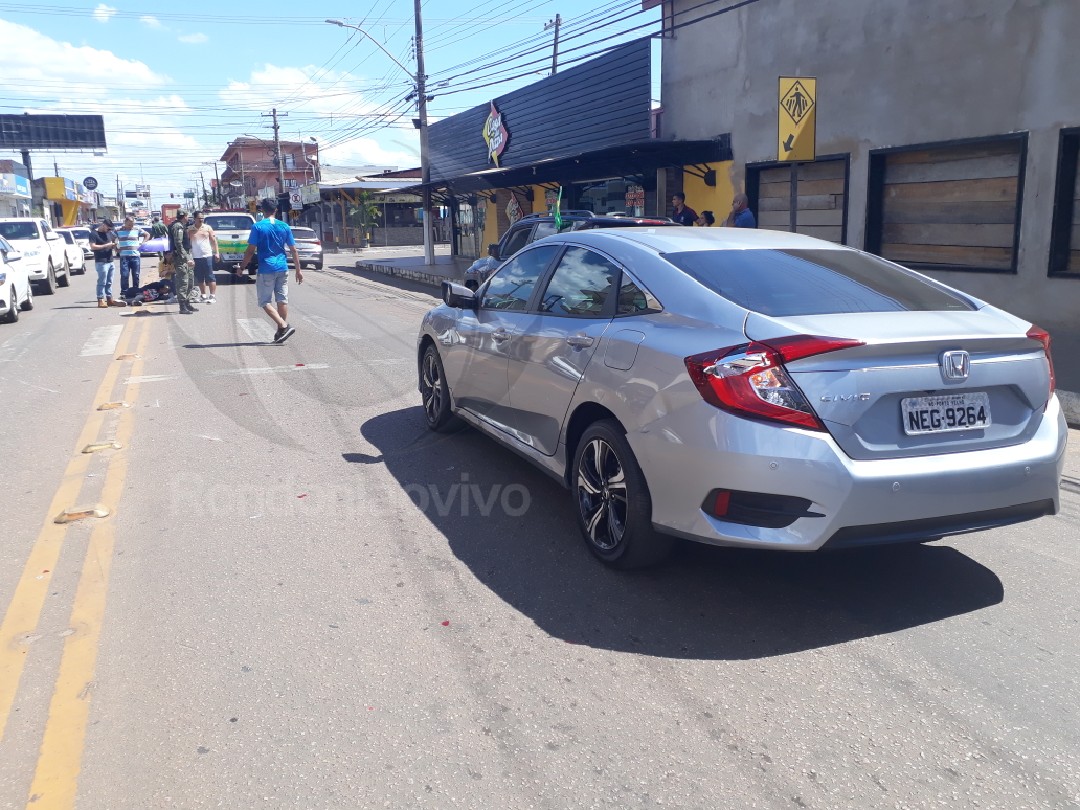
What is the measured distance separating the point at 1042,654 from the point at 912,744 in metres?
0.97

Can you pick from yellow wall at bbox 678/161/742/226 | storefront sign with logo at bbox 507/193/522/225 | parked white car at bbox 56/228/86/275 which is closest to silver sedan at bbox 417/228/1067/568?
yellow wall at bbox 678/161/742/226

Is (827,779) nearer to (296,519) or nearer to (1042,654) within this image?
(1042,654)

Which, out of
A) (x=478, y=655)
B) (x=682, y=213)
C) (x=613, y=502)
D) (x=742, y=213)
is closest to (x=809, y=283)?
(x=613, y=502)

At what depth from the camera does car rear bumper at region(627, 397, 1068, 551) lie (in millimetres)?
3648

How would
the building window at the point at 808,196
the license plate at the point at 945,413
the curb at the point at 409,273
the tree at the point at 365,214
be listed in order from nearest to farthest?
the license plate at the point at 945,413 < the building window at the point at 808,196 < the curb at the point at 409,273 < the tree at the point at 365,214

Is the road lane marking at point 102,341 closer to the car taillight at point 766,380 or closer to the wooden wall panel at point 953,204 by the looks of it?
the car taillight at point 766,380

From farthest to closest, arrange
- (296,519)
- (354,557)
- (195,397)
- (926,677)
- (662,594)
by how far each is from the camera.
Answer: (195,397), (296,519), (354,557), (662,594), (926,677)

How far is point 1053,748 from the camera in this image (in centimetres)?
305

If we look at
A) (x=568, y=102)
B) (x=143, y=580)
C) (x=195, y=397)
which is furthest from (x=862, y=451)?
(x=568, y=102)

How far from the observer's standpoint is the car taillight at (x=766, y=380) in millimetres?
3689

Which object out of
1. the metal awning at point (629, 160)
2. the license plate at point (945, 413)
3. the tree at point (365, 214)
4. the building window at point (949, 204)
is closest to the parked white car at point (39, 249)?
the metal awning at point (629, 160)

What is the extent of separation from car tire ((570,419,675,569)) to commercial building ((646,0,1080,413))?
5908 mm

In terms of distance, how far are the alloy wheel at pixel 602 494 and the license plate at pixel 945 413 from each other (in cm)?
125

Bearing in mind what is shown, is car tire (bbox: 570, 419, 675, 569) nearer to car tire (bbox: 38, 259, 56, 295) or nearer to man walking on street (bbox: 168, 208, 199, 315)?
man walking on street (bbox: 168, 208, 199, 315)
